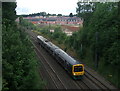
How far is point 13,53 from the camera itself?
643 inches

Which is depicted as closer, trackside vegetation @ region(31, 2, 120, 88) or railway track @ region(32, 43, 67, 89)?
railway track @ region(32, 43, 67, 89)

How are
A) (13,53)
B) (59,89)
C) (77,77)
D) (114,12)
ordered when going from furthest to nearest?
(114,12) → (77,77) → (59,89) → (13,53)

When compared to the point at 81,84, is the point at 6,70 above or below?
above

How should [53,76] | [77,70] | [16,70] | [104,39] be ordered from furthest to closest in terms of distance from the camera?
[104,39]
[53,76]
[77,70]
[16,70]

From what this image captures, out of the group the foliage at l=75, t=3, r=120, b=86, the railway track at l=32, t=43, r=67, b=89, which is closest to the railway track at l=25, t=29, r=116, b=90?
the railway track at l=32, t=43, r=67, b=89

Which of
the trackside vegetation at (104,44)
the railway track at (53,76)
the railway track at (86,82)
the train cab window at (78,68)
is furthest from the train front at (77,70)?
the trackside vegetation at (104,44)

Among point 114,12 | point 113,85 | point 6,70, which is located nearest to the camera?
point 6,70

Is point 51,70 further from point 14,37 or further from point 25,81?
point 25,81

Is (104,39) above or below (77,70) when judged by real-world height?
above

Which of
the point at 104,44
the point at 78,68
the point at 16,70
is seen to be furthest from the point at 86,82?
the point at 16,70

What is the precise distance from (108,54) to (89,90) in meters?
6.55

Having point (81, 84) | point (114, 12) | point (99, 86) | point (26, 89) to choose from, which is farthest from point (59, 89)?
point (114, 12)

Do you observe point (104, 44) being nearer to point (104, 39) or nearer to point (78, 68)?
point (104, 39)

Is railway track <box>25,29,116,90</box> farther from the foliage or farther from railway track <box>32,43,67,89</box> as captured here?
the foliage
